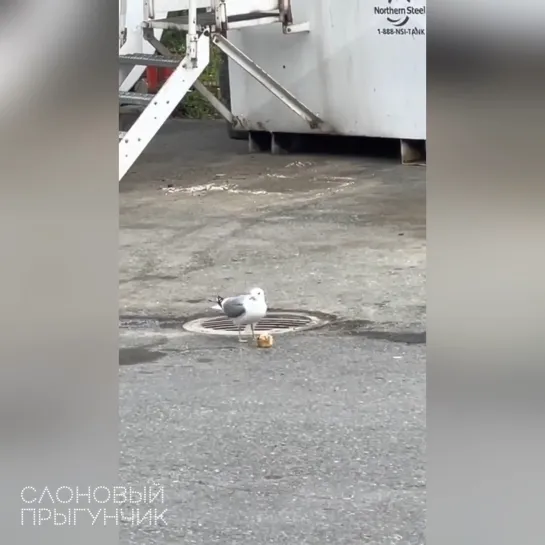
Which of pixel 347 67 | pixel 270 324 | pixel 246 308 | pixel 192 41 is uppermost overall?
pixel 192 41

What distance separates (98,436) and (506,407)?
480mm

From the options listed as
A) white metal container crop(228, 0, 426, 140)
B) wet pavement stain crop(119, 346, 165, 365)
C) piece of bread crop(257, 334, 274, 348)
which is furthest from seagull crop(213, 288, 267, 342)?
white metal container crop(228, 0, 426, 140)

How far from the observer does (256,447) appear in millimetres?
3977

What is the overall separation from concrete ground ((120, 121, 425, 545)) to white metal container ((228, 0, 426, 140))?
1.18 meters

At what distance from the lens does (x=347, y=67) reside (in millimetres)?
10547

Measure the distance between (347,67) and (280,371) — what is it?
20.1 ft

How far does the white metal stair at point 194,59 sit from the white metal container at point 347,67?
18 centimetres

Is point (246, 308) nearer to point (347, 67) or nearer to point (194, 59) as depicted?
point (194, 59)

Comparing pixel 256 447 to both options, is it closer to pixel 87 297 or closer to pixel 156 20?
pixel 87 297

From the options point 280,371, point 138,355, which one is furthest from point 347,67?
point 280,371

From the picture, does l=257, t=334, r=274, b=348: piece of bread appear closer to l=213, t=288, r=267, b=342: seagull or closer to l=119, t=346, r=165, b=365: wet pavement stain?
l=213, t=288, r=267, b=342: seagull

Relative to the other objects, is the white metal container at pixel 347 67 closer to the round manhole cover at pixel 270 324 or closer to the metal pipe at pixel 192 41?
the metal pipe at pixel 192 41

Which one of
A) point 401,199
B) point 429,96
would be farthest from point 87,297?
point 401,199

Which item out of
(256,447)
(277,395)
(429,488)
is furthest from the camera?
(277,395)
